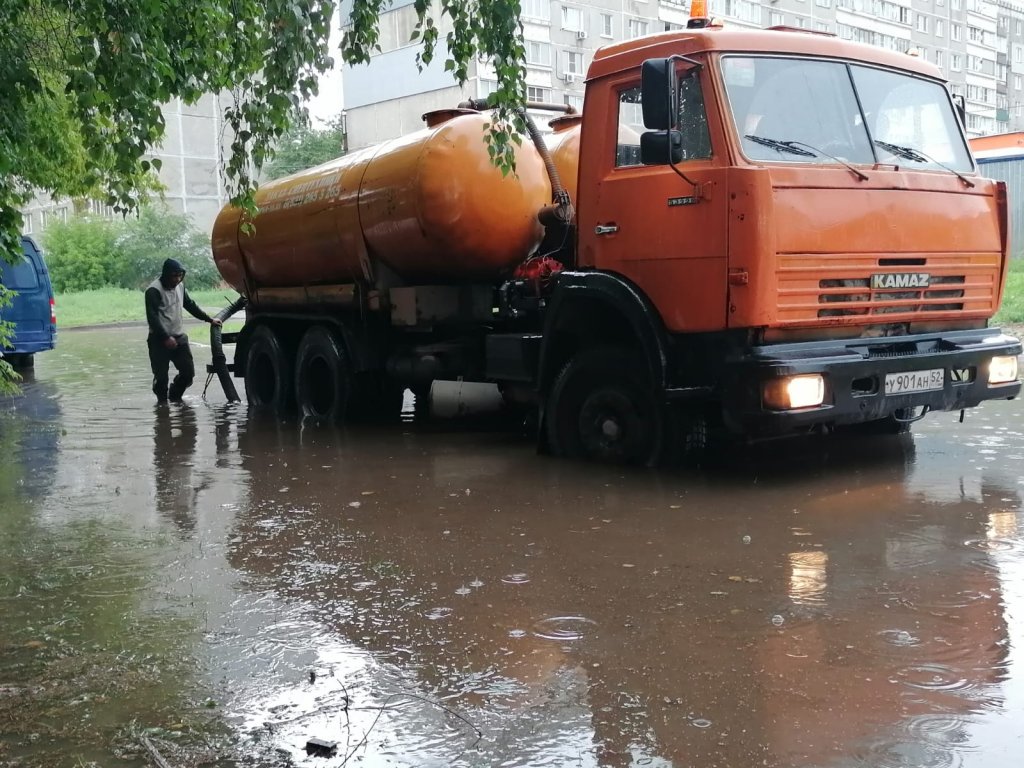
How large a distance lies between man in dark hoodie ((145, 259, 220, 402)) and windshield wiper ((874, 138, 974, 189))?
8.38m

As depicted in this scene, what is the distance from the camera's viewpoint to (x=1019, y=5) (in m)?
77.3

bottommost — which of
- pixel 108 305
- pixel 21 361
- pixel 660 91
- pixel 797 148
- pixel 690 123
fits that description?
pixel 21 361

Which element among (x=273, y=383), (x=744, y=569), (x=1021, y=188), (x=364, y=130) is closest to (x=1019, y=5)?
(x=364, y=130)

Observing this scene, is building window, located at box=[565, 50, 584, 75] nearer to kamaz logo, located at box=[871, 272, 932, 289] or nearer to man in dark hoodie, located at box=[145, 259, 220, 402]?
man in dark hoodie, located at box=[145, 259, 220, 402]

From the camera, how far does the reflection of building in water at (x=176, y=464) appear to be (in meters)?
6.94

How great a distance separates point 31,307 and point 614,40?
3882cm

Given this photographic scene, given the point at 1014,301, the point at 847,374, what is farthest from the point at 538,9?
the point at 847,374

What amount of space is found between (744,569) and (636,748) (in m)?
2.02

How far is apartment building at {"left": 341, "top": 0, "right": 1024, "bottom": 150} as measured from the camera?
46.4m

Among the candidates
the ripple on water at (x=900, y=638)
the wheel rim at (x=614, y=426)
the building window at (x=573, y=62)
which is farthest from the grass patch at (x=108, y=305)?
the ripple on water at (x=900, y=638)

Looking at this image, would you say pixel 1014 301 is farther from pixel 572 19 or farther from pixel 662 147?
pixel 572 19

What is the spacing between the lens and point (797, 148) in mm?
6672

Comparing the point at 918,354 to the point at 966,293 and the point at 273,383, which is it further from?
the point at 273,383

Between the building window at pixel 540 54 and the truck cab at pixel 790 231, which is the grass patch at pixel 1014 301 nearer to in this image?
the truck cab at pixel 790 231
